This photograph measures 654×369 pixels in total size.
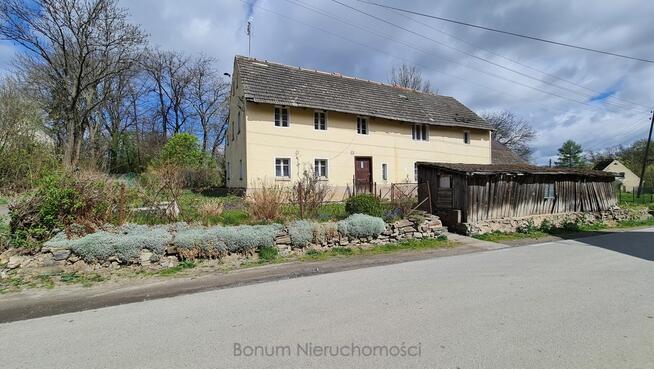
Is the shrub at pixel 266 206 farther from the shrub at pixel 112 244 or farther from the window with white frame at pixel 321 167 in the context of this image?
the window with white frame at pixel 321 167

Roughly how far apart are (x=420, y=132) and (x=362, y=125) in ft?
17.5

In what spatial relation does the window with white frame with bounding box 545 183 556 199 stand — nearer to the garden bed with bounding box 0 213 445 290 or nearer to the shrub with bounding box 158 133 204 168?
the garden bed with bounding box 0 213 445 290

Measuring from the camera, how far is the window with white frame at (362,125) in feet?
74.7

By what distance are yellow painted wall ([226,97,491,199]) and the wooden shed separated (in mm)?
7582

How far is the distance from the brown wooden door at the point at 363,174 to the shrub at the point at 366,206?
10.5 metres

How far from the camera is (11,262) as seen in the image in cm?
696

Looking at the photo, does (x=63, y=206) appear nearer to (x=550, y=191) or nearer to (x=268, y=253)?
(x=268, y=253)

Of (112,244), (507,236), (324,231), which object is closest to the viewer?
(112,244)

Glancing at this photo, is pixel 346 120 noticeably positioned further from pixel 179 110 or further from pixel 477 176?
pixel 179 110

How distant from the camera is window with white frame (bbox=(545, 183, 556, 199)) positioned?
15688 mm

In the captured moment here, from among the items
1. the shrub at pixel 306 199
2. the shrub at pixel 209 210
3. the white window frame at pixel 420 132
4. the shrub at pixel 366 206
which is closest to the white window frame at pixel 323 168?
the white window frame at pixel 420 132

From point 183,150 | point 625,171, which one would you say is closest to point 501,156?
point 183,150

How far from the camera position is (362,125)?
23.0 metres

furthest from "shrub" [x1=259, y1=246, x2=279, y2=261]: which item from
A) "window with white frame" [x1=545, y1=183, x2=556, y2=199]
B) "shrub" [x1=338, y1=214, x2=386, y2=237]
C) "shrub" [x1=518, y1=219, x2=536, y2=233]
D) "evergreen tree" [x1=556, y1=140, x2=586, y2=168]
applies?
"evergreen tree" [x1=556, y1=140, x2=586, y2=168]
